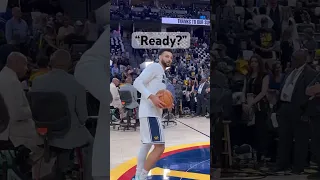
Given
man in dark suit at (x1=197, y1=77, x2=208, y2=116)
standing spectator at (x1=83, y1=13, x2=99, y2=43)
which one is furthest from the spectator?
man in dark suit at (x1=197, y1=77, x2=208, y2=116)

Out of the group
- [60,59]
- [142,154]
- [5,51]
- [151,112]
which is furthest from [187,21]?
[5,51]

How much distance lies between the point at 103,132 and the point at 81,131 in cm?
16

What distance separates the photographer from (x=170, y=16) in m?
3.07

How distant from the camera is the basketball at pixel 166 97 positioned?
10.6 ft

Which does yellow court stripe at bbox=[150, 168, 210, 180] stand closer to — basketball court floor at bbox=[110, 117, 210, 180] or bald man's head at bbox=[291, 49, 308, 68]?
basketball court floor at bbox=[110, 117, 210, 180]

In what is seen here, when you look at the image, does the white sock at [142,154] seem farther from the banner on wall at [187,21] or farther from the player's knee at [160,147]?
the banner on wall at [187,21]

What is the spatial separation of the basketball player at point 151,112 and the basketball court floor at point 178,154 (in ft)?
0.18

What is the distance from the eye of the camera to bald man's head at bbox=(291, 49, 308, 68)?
9.67 ft

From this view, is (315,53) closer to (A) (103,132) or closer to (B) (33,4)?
(A) (103,132)

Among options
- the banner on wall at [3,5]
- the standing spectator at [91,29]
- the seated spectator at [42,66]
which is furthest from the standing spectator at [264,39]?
the banner on wall at [3,5]

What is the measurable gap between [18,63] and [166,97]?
125 cm

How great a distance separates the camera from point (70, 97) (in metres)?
2.63

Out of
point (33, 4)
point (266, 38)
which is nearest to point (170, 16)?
point (266, 38)

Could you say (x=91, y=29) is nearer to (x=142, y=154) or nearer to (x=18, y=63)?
(x=18, y=63)
